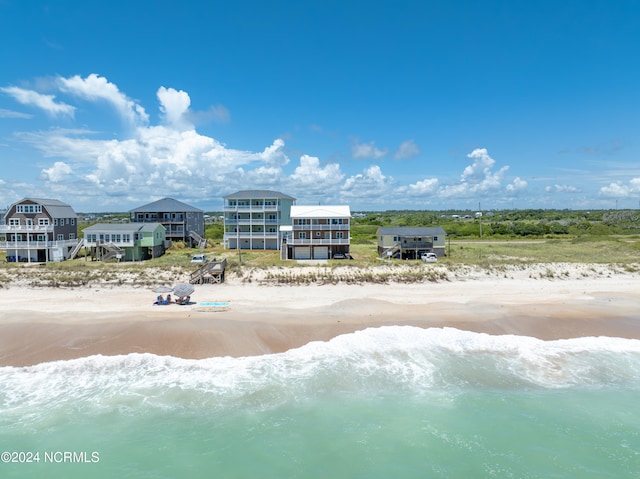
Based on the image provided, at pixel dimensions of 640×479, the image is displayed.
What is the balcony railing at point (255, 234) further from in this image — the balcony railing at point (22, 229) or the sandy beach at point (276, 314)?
the balcony railing at point (22, 229)

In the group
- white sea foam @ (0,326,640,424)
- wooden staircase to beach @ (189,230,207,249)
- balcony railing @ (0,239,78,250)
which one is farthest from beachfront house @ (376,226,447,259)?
balcony railing @ (0,239,78,250)

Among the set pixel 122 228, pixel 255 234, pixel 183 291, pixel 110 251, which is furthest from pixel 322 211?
pixel 110 251

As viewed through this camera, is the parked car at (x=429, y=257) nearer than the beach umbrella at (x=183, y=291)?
No

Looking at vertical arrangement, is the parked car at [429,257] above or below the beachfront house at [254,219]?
below

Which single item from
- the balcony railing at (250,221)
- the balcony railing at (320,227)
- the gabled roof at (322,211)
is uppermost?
the gabled roof at (322,211)

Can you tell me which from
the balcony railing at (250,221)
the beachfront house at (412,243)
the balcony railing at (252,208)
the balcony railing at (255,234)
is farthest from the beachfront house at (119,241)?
the beachfront house at (412,243)

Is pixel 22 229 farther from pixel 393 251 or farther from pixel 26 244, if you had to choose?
pixel 393 251

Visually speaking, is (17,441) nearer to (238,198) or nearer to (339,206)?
(339,206)
